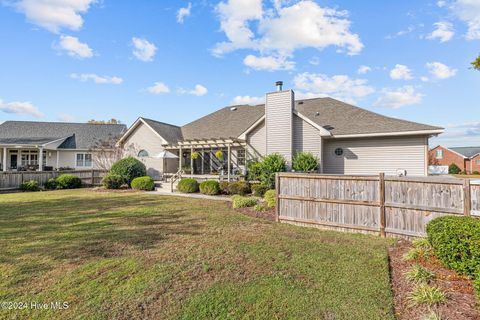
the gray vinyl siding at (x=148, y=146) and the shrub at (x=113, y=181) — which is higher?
the gray vinyl siding at (x=148, y=146)

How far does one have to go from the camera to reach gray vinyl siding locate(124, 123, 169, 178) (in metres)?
19.9

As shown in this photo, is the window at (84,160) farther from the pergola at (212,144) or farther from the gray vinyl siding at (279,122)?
the gray vinyl siding at (279,122)

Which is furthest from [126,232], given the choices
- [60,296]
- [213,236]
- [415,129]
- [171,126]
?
[171,126]

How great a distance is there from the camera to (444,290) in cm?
362

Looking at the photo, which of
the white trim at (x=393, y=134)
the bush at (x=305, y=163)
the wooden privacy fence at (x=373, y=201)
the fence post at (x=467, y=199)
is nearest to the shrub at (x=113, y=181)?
the bush at (x=305, y=163)

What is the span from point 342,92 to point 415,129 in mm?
10634

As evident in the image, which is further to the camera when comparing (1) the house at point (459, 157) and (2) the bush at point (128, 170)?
(1) the house at point (459, 157)

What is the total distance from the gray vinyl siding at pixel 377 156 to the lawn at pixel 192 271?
9276 millimetres

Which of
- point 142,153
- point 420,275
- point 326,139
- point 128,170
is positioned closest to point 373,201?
point 420,275

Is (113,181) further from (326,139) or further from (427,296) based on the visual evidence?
(427,296)

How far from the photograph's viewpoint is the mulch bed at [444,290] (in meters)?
3.12

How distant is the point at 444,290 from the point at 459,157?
193 feet

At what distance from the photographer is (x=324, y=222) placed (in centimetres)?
713

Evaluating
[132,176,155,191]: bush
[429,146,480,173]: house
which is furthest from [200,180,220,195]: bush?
[429,146,480,173]: house
